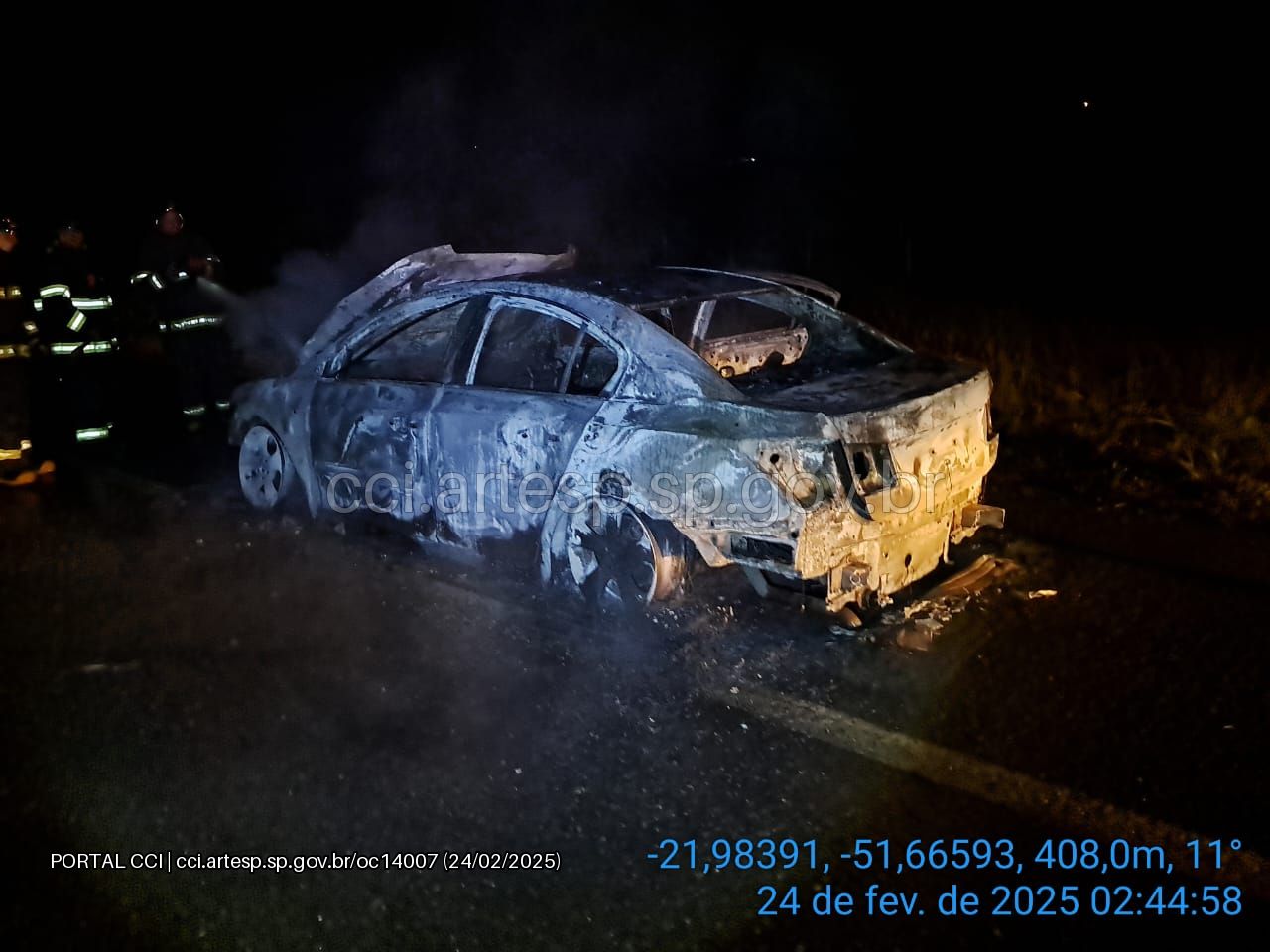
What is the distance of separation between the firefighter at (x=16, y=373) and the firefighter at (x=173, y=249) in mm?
1227

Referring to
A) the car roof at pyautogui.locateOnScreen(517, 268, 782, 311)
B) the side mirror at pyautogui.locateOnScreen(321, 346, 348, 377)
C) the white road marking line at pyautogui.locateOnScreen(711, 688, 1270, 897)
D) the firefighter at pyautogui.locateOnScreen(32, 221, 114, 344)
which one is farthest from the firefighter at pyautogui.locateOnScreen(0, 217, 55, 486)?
the white road marking line at pyautogui.locateOnScreen(711, 688, 1270, 897)

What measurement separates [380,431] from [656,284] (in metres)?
1.61

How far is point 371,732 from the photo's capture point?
4266 millimetres

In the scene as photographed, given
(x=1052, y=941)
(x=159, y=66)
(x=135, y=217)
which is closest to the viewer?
(x=1052, y=941)

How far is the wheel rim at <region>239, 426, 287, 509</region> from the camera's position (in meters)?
6.66

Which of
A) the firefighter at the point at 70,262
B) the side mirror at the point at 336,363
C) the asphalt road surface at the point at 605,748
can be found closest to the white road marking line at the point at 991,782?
the asphalt road surface at the point at 605,748

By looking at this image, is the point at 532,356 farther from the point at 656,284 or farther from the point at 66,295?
the point at 66,295

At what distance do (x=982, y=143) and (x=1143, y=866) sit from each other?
21.9 meters

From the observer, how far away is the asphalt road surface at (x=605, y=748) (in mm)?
3273

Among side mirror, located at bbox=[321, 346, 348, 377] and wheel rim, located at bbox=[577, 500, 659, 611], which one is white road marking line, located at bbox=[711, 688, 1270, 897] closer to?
wheel rim, located at bbox=[577, 500, 659, 611]

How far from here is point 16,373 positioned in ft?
26.4

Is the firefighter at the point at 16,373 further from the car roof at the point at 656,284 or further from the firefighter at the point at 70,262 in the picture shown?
the car roof at the point at 656,284

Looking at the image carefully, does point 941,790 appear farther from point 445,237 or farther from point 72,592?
point 445,237

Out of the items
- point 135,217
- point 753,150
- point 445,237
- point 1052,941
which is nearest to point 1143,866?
point 1052,941
